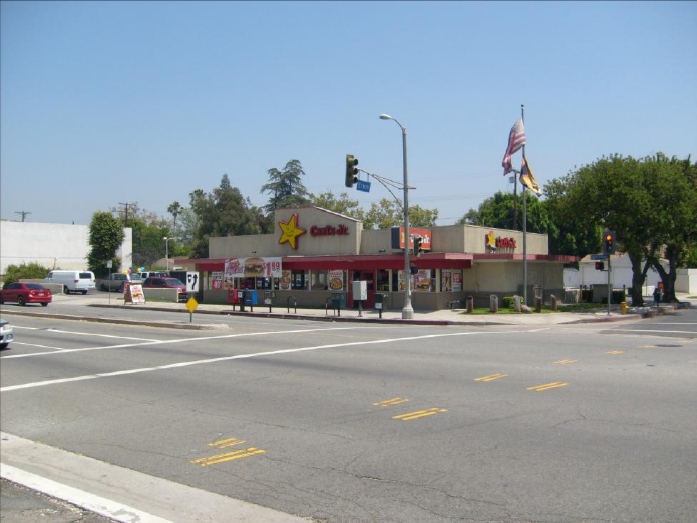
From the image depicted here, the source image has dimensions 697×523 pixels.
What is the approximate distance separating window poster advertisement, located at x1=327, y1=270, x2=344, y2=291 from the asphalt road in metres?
20.2

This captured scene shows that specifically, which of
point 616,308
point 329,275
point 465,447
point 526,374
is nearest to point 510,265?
point 616,308

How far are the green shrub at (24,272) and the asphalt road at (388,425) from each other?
54.3 m

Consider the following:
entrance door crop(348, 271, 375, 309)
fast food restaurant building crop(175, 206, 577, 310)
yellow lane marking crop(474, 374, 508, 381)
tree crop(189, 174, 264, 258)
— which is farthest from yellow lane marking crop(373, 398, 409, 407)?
tree crop(189, 174, 264, 258)

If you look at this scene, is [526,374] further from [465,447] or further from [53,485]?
[53,485]

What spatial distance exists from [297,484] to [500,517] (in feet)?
7.27

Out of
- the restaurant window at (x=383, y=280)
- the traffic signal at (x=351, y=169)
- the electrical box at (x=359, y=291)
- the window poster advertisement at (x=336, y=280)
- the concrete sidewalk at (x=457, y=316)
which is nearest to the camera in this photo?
the traffic signal at (x=351, y=169)

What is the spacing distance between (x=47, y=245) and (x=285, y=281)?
49.2 metres

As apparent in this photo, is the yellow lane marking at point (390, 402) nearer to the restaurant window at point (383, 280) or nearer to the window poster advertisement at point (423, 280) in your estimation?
the window poster advertisement at point (423, 280)

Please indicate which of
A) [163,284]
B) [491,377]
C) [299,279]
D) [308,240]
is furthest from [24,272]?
[491,377]

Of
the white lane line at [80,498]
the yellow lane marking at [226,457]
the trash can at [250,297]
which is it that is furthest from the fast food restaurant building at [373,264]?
the white lane line at [80,498]

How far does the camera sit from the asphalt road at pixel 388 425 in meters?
6.37

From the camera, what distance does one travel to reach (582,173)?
1470 inches

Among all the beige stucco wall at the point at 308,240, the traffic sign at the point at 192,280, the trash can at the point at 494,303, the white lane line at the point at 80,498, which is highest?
the beige stucco wall at the point at 308,240

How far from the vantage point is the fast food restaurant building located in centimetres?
3547
